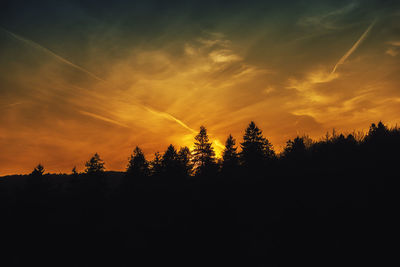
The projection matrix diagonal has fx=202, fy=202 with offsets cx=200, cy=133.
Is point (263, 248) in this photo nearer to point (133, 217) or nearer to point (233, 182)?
point (233, 182)

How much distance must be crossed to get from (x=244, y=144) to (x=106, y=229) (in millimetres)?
29355

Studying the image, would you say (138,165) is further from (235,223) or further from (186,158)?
(235,223)

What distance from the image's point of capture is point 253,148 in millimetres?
40531

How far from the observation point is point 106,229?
21781 millimetres

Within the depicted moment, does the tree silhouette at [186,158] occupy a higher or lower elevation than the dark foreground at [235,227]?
higher

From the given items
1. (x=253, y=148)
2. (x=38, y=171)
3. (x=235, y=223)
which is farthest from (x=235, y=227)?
(x=38, y=171)

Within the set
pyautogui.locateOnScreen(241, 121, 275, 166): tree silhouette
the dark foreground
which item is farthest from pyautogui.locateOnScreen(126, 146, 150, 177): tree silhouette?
pyautogui.locateOnScreen(241, 121, 275, 166): tree silhouette

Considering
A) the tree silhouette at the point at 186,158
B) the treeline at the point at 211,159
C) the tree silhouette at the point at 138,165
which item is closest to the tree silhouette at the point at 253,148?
the treeline at the point at 211,159

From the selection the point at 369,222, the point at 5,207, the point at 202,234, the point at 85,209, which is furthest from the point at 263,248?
the point at 5,207

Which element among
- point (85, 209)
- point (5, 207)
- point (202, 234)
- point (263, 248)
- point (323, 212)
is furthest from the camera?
point (5, 207)

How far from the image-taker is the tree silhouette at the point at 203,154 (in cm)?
4338

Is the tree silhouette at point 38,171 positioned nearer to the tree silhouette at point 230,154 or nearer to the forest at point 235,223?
the forest at point 235,223

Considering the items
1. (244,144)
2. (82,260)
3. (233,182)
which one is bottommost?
(82,260)

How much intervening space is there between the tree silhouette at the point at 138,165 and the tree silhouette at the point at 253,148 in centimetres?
2000
